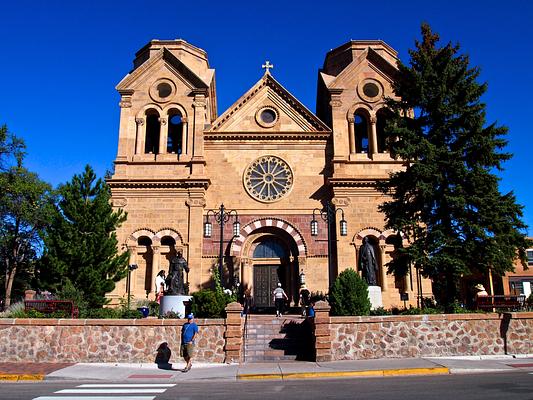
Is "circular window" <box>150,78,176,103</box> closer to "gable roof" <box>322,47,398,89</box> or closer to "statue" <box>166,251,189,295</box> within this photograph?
"gable roof" <box>322,47,398,89</box>

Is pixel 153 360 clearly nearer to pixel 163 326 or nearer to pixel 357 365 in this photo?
pixel 163 326

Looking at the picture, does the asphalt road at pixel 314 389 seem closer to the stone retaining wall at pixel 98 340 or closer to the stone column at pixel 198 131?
the stone retaining wall at pixel 98 340

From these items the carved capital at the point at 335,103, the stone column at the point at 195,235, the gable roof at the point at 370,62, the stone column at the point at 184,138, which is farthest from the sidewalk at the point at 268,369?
the gable roof at the point at 370,62

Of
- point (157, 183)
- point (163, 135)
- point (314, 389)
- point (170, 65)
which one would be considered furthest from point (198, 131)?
point (314, 389)

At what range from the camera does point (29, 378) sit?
1360 cm

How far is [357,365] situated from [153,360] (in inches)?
273

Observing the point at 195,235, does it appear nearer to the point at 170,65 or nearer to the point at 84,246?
the point at 84,246

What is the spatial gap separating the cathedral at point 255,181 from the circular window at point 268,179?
0.07m

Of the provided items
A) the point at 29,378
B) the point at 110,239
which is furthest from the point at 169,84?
the point at 29,378

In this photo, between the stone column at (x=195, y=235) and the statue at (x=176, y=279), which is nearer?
the statue at (x=176, y=279)

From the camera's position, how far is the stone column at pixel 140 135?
30072 millimetres

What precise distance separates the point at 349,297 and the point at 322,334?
7.90 ft

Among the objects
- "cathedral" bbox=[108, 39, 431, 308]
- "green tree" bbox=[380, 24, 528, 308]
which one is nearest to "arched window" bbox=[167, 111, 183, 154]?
"cathedral" bbox=[108, 39, 431, 308]

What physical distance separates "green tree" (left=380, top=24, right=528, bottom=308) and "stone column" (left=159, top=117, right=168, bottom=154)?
14.9 metres
